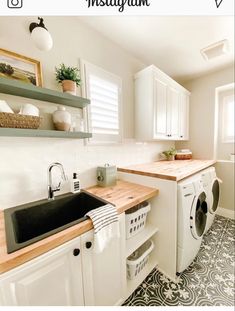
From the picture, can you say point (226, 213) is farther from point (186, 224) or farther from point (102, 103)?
point (102, 103)

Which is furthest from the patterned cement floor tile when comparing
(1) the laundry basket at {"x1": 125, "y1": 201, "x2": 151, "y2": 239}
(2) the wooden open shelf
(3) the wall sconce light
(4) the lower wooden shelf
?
(3) the wall sconce light

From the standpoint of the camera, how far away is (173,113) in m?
2.21

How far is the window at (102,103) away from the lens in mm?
1470

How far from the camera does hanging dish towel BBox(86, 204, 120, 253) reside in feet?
2.67

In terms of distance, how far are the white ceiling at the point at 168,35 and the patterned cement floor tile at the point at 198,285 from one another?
245 centimetres

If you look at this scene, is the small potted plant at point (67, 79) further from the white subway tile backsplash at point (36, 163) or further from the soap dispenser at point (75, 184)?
the soap dispenser at point (75, 184)

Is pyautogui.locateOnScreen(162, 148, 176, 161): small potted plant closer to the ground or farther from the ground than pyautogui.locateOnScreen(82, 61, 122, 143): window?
closer to the ground

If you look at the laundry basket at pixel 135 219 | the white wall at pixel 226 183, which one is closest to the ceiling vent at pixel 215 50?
the white wall at pixel 226 183

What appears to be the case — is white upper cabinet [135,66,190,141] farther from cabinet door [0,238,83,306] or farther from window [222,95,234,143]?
cabinet door [0,238,83,306]

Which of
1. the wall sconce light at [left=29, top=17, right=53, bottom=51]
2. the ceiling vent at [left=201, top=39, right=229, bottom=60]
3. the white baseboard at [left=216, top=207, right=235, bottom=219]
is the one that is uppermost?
the ceiling vent at [left=201, top=39, right=229, bottom=60]

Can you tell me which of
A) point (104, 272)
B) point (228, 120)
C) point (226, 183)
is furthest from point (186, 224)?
point (228, 120)

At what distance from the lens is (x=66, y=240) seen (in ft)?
2.38

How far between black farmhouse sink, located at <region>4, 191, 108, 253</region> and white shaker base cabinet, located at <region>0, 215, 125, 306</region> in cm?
16

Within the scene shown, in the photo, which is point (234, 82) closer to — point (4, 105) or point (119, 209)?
point (119, 209)
